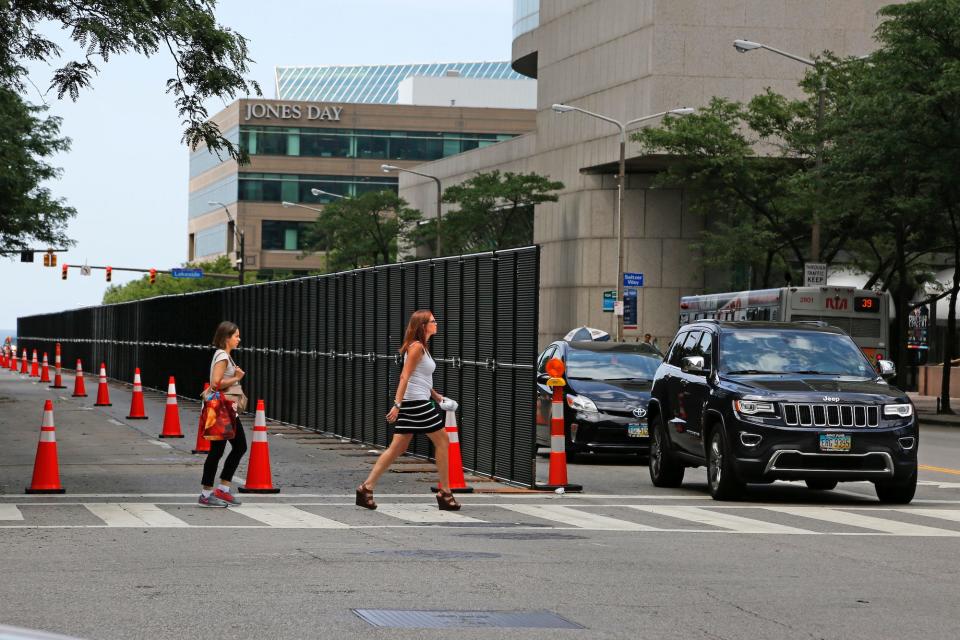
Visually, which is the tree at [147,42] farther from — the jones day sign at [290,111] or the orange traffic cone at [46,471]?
the jones day sign at [290,111]

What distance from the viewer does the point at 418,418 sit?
1489 centimetres

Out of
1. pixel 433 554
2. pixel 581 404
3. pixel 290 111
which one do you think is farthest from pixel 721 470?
pixel 290 111

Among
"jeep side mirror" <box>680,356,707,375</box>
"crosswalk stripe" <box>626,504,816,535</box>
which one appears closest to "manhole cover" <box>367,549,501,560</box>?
"crosswalk stripe" <box>626,504,816,535</box>

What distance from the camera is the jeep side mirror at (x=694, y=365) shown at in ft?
55.6

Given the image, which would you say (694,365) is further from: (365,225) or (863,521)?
(365,225)

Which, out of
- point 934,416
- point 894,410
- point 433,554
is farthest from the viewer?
point 934,416

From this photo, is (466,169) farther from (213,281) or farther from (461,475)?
(461,475)

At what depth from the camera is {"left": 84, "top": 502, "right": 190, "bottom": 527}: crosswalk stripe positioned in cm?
1357

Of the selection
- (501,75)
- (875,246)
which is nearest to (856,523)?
(875,246)

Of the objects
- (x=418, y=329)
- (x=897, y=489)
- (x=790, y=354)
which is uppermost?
(x=418, y=329)

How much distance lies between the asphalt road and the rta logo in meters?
20.7

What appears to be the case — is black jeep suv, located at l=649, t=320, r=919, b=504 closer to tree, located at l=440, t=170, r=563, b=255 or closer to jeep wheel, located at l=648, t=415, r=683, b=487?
jeep wheel, located at l=648, t=415, r=683, b=487

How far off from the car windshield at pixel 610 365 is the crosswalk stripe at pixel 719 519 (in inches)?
258

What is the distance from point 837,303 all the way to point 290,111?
99443mm
